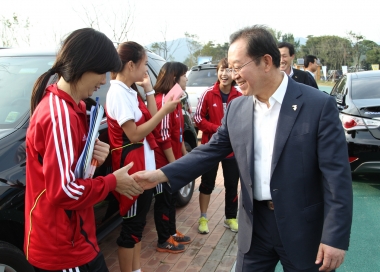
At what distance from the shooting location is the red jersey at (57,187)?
1.65 m

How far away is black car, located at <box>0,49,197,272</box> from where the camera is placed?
2203 millimetres

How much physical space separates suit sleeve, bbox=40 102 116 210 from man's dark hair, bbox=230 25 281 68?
97 cm

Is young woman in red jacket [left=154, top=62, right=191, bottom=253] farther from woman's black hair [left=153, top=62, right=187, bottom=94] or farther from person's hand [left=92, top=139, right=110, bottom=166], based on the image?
person's hand [left=92, top=139, right=110, bottom=166]


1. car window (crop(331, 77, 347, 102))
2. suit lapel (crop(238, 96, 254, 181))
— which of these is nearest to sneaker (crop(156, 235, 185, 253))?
suit lapel (crop(238, 96, 254, 181))

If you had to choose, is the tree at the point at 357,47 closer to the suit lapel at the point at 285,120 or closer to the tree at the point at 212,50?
the tree at the point at 212,50

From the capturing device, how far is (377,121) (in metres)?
5.34

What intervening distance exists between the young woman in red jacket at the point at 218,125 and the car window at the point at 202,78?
6496 mm

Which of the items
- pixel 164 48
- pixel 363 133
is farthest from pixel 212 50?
pixel 363 133

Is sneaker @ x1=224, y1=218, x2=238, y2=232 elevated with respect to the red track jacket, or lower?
lower

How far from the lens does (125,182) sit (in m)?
1.98

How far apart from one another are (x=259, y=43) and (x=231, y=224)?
277 cm

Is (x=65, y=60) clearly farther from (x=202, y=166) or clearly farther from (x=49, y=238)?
(x=202, y=166)

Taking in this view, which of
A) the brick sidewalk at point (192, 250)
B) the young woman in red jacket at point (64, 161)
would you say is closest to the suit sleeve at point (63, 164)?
the young woman in red jacket at point (64, 161)

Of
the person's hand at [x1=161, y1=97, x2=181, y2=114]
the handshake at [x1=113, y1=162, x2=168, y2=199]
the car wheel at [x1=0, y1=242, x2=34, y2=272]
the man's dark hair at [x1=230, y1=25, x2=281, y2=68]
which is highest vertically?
the man's dark hair at [x1=230, y1=25, x2=281, y2=68]
